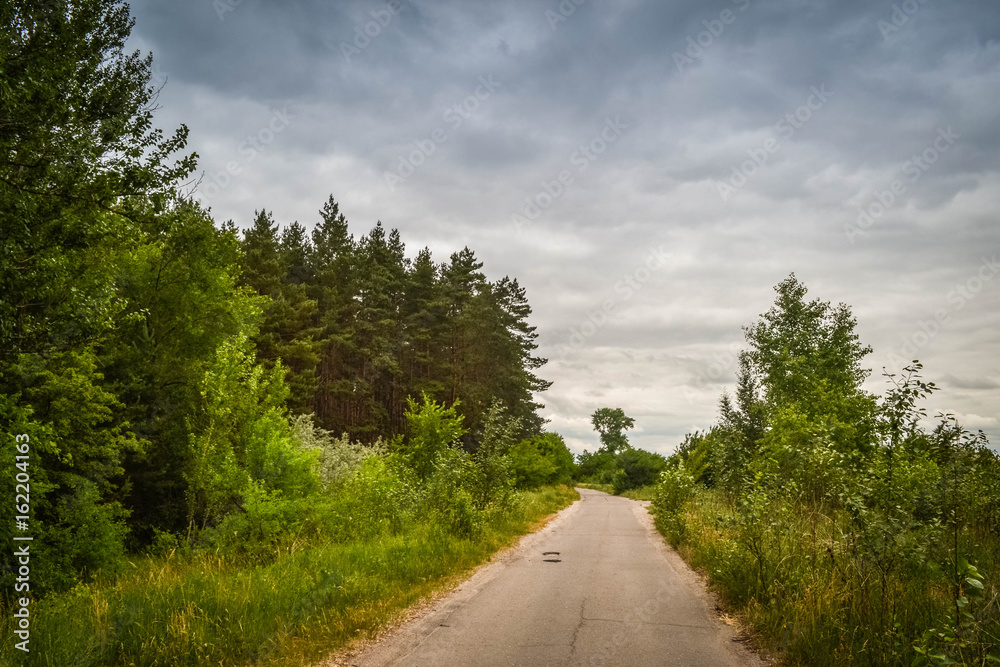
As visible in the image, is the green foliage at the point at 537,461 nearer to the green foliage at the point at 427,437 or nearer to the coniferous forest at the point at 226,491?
the coniferous forest at the point at 226,491

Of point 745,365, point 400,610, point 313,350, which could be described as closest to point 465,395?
point 313,350

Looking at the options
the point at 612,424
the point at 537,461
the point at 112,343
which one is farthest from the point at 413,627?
the point at 612,424

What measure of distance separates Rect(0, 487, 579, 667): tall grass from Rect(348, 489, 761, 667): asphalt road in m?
0.62

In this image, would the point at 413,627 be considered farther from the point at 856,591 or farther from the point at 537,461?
the point at 537,461

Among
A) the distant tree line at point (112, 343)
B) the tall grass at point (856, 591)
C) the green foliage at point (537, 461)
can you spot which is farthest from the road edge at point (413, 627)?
the green foliage at point (537, 461)

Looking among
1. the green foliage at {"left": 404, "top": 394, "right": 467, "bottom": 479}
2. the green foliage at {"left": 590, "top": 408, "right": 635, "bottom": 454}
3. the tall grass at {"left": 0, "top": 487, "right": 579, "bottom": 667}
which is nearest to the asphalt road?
the tall grass at {"left": 0, "top": 487, "right": 579, "bottom": 667}

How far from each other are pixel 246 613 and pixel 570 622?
397cm

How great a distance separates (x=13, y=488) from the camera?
31.8ft

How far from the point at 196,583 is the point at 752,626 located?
7272 millimetres

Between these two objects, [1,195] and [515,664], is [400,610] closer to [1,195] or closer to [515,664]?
[515,664]

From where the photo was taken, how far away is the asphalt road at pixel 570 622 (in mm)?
5590

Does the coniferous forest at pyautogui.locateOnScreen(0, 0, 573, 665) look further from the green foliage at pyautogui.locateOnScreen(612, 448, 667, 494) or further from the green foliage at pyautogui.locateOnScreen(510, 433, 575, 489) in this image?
the green foliage at pyautogui.locateOnScreen(612, 448, 667, 494)

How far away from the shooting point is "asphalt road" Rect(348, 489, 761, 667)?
5.59 metres

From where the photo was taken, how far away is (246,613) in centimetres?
596
